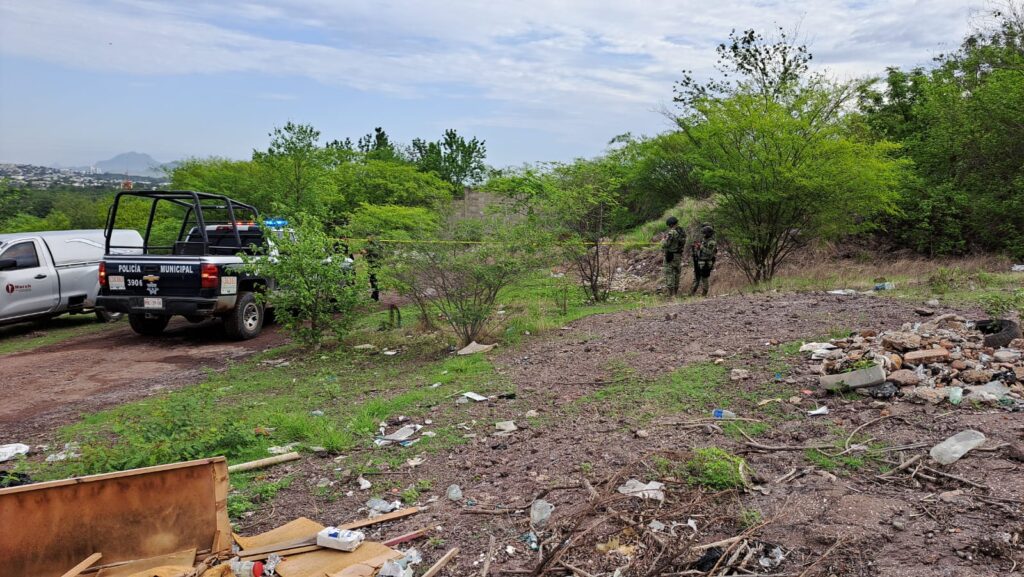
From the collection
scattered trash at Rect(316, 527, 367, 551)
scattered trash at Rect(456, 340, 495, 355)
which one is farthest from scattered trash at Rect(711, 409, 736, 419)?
scattered trash at Rect(456, 340, 495, 355)

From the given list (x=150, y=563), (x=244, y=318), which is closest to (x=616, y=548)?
(x=150, y=563)

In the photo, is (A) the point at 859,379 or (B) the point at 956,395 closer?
(B) the point at 956,395

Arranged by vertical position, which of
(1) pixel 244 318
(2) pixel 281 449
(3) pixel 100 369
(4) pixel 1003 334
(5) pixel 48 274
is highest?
(4) pixel 1003 334

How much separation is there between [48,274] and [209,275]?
4313 millimetres

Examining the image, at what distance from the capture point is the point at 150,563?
11.2ft

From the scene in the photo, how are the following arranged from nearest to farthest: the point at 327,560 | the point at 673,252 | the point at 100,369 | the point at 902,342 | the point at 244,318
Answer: the point at 327,560, the point at 902,342, the point at 100,369, the point at 244,318, the point at 673,252

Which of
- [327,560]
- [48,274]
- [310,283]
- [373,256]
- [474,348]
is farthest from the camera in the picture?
[48,274]

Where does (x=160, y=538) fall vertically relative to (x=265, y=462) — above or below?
above

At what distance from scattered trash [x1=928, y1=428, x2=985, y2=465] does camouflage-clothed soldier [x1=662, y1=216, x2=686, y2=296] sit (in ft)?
29.2

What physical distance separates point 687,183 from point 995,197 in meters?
12.0

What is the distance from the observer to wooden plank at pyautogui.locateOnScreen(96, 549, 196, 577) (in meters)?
3.34

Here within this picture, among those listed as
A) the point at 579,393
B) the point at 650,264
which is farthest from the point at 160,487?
the point at 650,264

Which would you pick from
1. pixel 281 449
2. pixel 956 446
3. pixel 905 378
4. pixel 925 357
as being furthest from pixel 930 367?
pixel 281 449

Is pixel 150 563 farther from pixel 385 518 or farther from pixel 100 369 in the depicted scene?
pixel 100 369
